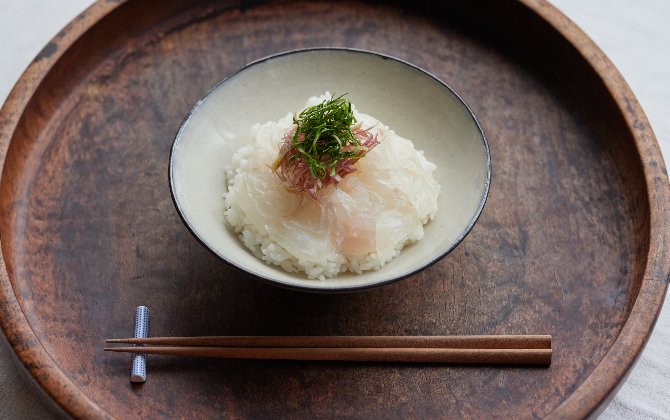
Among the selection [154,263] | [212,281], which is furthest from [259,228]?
[154,263]

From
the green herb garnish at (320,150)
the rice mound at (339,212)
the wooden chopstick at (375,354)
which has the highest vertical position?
the green herb garnish at (320,150)

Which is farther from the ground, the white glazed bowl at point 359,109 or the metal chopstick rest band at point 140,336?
the white glazed bowl at point 359,109

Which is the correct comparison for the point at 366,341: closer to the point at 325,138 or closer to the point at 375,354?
the point at 375,354

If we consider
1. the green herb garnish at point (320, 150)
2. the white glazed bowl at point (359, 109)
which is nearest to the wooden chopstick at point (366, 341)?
the white glazed bowl at point (359, 109)

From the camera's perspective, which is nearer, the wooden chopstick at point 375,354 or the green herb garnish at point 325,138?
the wooden chopstick at point 375,354

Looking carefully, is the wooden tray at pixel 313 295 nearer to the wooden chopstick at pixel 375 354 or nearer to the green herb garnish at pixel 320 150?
the wooden chopstick at pixel 375 354

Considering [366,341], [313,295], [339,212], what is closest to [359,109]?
[339,212]
